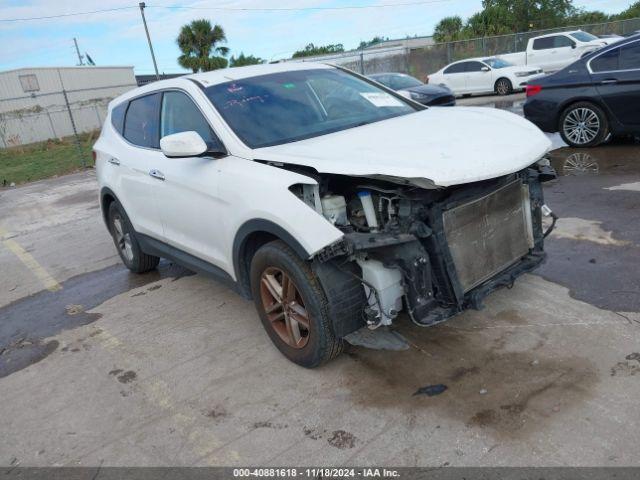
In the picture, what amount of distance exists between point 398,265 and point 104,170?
377cm

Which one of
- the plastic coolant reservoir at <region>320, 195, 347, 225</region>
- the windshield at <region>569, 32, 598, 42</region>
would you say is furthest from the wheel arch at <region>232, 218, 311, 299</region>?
the windshield at <region>569, 32, 598, 42</region>

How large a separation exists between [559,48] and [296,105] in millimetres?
19558

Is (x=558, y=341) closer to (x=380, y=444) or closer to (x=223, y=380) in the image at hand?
(x=380, y=444)

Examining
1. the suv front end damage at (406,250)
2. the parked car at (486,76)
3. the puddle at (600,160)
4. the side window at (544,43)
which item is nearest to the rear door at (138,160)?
the suv front end damage at (406,250)

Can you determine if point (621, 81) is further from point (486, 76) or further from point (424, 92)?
point (486, 76)

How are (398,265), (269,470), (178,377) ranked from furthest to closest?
(178,377) → (398,265) → (269,470)

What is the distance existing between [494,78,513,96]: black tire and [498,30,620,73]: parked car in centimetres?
209

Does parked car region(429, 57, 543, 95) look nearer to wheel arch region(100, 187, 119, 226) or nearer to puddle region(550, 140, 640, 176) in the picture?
puddle region(550, 140, 640, 176)

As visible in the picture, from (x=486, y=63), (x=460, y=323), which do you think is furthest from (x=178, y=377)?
(x=486, y=63)

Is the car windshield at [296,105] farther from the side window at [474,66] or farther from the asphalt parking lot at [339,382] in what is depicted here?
the side window at [474,66]

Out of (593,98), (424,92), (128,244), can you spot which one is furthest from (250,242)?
(424,92)

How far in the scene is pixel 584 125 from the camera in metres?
8.27

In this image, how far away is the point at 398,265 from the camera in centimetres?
299

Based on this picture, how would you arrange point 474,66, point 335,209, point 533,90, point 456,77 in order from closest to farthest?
point 335,209, point 533,90, point 474,66, point 456,77
